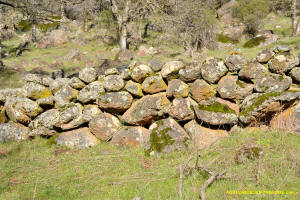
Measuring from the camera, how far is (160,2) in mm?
19375

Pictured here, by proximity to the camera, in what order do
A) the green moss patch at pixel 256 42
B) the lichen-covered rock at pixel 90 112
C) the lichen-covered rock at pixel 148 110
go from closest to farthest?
the lichen-covered rock at pixel 148 110, the lichen-covered rock at pixel 90 112, the green moss patch at pixel 256 42

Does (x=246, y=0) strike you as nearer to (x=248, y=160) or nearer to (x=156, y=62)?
(x=156, y=62)

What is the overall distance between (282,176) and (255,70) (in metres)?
2.68

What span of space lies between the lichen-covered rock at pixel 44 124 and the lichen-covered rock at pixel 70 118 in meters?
0.21

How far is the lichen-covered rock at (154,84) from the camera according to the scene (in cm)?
555

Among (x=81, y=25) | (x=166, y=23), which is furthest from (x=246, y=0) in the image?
(x=81, y=25)

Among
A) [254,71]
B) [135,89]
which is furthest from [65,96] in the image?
[254,71]

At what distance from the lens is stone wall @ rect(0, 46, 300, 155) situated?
472 cm

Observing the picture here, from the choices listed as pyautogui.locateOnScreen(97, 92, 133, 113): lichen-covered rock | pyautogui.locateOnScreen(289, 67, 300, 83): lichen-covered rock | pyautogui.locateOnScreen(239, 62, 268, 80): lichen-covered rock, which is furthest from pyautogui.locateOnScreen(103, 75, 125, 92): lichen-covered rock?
pyautogui.locateOnScreen(289, 67, 300, 83): lichen-covered rock

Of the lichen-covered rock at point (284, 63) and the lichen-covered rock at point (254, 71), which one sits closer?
the lichen-covered rock at point (284, 63)

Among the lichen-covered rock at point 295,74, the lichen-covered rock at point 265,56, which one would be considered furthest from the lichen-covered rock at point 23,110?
the lichen-covered rock at point 295,74

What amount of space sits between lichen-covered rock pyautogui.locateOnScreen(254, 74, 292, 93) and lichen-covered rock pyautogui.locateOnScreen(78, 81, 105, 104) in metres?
3.96

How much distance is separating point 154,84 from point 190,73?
0.96 meters

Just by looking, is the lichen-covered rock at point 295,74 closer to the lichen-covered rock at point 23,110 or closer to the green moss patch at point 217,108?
the green moss patch at point 217,108
